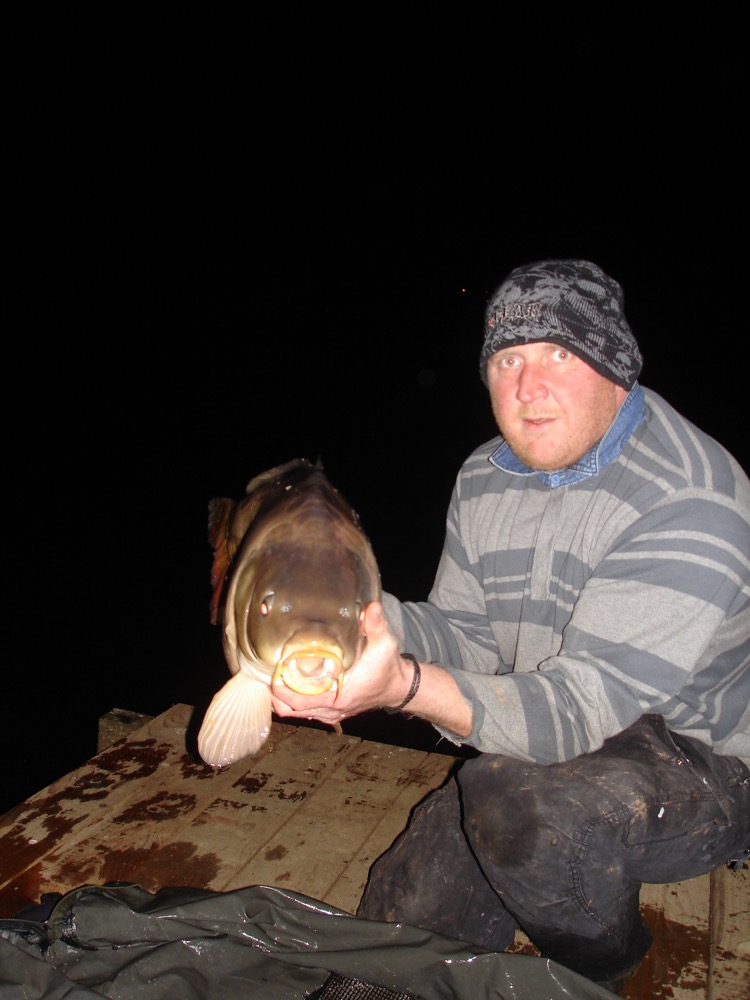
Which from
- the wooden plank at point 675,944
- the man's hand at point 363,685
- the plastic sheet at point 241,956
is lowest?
the wooden plank at point 675,944

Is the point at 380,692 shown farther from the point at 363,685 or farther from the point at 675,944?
the point at 675,944

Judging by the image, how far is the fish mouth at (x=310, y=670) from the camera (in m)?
1.17

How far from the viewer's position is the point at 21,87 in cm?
1906

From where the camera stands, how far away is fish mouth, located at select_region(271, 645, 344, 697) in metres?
1.17

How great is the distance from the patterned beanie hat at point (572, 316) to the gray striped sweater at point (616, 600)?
127 mm

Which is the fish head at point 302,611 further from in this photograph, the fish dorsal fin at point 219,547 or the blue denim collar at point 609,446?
the blue denim collar at point 609,446

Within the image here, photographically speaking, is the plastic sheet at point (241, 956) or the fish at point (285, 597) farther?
the plastic sheet at point (241, 956)

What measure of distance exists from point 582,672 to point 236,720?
2.42ft

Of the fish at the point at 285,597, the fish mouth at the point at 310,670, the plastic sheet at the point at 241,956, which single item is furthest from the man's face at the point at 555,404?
the plastic sheet at the point at 241,956

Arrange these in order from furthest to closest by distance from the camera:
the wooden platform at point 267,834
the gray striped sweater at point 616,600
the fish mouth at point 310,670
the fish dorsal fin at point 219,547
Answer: the wooden platform at point 267,834
the fish dorsal fin at point 219,547
the gray striped sweater at point 616,600
the fish mouth at point 310,670

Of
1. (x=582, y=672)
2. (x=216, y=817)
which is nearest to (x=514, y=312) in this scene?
(x=582, y=672)

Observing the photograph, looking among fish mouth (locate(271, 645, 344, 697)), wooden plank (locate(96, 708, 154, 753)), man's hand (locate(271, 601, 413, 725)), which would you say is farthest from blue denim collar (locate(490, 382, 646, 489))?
wooden plank (locate(96, 708, 154, 753))

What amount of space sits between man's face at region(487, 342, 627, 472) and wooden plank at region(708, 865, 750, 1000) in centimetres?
137

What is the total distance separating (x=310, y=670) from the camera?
119 cm
